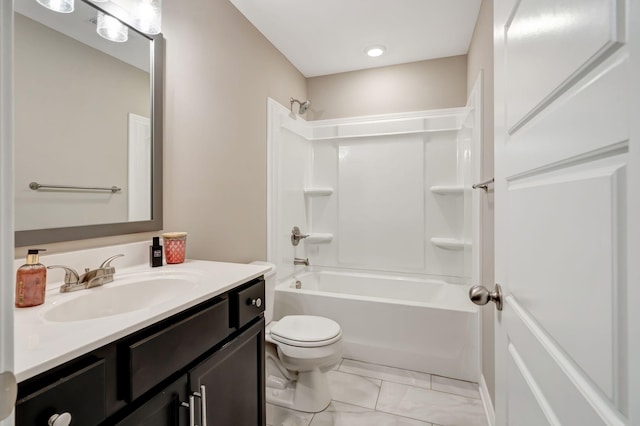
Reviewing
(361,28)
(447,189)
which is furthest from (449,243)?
(361,28)

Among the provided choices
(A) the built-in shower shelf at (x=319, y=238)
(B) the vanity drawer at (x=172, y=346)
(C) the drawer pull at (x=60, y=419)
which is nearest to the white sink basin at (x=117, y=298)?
(B) the vanity drawer at (x=172, y=346)

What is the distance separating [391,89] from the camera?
2924 mm

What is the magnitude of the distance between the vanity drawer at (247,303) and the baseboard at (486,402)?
4.58 feet

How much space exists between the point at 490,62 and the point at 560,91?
149 cm

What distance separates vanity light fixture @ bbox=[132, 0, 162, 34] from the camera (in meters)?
1.33

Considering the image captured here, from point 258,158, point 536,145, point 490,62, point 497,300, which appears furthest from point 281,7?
point 497,300

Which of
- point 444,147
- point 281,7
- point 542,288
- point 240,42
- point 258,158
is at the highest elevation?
point 281,7

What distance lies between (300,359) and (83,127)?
1.52m

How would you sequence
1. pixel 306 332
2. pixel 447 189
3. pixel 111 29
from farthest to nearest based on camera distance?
pixel 447 189 → pixel 306 332 → pixel 111 29

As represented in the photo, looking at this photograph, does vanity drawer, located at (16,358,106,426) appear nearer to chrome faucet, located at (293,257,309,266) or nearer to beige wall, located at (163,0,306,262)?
beige wall, located at (163,0,306,262)

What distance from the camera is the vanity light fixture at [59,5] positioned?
1.04 m

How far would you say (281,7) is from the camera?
6.59 ft

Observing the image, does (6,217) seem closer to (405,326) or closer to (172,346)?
(172,346)

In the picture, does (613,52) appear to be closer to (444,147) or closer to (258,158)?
(258,158)
